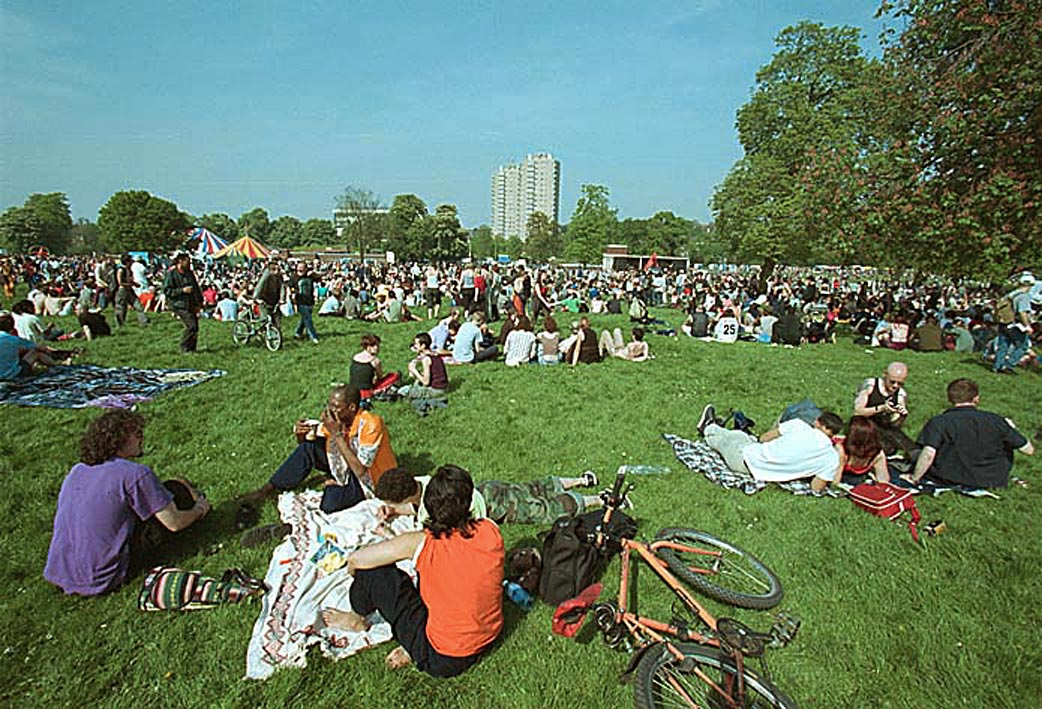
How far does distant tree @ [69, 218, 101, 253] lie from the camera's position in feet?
270

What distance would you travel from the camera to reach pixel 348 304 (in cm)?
1697

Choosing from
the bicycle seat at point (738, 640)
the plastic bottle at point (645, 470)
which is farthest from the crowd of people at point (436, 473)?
the bicycle seat at point (738, 640)

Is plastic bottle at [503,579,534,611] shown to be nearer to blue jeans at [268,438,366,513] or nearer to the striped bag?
the striped bag

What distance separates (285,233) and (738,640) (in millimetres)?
140824

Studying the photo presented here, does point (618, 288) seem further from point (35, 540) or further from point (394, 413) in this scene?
point (35, 540)

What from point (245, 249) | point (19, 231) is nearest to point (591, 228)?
point (245, 249)

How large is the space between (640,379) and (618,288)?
717 inches

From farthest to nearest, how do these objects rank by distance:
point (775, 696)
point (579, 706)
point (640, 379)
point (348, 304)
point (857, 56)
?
point (857, 56), point (348, 304), point (640, 379), point (579, 706), point (775, 696)

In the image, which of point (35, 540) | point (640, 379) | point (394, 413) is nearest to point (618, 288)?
point (640, 379)

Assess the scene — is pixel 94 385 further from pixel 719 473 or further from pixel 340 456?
pixel 719 473

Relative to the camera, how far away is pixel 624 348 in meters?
12.2

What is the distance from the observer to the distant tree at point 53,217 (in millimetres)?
70750

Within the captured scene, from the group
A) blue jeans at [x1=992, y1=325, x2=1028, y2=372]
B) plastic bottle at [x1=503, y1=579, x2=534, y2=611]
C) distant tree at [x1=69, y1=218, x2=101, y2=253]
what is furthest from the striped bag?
distant tree at [x1=69, y1=218, x2=101, y2=253]

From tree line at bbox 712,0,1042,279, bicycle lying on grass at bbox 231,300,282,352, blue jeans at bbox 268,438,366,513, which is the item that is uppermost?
tree line at bbox 712,0,1042,279
